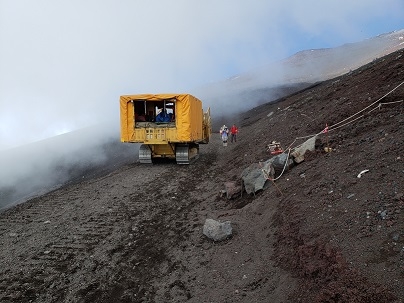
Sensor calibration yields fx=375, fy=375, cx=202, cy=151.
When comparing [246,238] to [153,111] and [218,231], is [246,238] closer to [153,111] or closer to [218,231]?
[218,231]

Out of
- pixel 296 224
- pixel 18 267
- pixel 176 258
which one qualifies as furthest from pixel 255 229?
pixel 18 267

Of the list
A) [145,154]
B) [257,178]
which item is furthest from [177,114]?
[257,178]

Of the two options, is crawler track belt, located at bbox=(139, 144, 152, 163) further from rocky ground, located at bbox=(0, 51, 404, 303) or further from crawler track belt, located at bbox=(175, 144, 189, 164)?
rocky ground, located at bbox=(0, 51, 404, 303)

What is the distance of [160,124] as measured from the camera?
16.0 metres

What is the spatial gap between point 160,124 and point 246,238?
31.5 feet

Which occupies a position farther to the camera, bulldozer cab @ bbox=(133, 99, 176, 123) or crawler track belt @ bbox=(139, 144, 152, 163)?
crawler track belt @ bbox=(139, 144, 152, 163)

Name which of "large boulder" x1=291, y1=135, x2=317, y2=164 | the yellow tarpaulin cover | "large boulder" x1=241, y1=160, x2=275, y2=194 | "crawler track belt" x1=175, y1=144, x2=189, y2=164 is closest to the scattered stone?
"large boulder" x1=291, y1=135, x2=317, y2=164

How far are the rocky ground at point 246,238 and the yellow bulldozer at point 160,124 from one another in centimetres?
420

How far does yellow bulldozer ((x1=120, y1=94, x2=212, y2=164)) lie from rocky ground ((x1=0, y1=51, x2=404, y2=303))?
420cm

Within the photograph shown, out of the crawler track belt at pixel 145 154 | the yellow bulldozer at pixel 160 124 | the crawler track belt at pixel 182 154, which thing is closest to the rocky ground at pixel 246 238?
the yellow bulldozer at pixel 160 124

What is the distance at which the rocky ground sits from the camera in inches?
193

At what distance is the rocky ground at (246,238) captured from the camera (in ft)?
16.1

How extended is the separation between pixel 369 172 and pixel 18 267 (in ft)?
22.1

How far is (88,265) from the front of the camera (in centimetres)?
701
